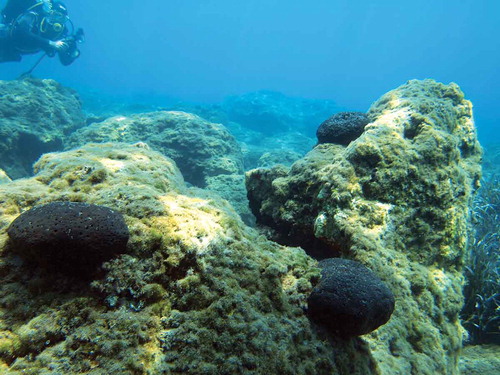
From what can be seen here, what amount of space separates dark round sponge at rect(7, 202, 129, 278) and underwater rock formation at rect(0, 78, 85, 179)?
36.2 feet

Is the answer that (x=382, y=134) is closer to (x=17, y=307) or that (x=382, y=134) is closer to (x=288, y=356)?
(x=288, y=356)

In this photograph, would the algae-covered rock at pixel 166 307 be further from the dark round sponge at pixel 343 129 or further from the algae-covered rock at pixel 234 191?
the algae-covered rock at pixel 234 191

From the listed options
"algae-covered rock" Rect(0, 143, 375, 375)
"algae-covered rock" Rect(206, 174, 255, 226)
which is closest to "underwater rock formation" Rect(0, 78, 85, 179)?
"algae-covered rock" Rect(206, 174, 255, 226)

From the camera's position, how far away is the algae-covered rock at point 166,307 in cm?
196

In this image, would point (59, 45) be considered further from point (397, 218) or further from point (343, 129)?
point (397, 218)

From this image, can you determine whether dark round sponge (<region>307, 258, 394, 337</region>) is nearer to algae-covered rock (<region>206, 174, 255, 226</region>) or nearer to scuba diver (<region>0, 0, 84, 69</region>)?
algae-covered rock (<region>206, 174, 255, 226</region>)

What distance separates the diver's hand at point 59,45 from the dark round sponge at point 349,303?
19.6 metres

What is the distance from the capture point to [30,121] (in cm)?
1271

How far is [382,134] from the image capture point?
15.8 ft

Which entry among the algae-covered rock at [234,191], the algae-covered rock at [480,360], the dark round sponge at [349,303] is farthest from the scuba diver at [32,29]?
the algae-covered rock at [480,360]

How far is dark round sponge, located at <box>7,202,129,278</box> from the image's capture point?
2.19 m

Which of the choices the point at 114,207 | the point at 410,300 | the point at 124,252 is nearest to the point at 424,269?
the point at 410,300

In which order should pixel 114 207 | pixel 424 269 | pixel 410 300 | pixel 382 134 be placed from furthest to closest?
pixel 382 134, pixel 424 269, pixel 410 300, pixel 114 207

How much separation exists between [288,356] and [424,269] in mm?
2632
